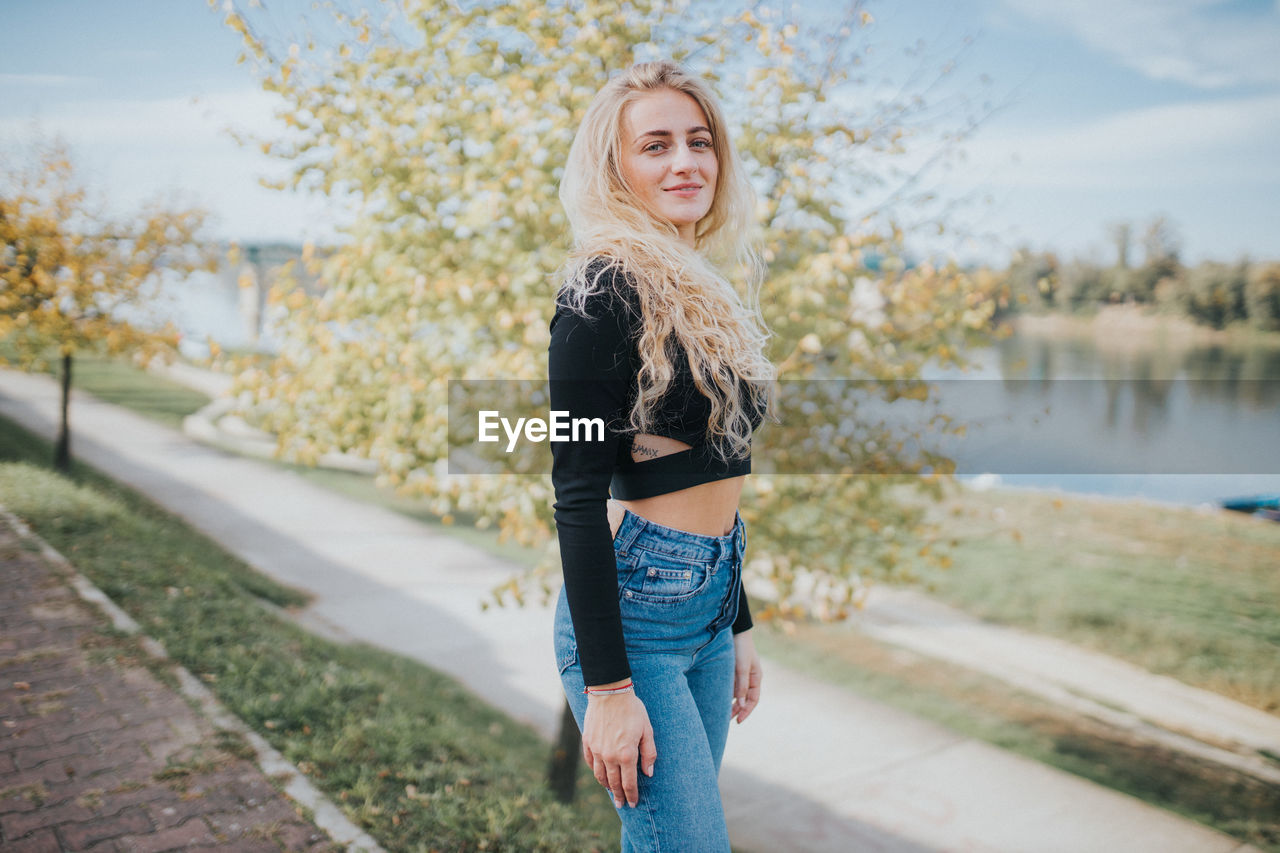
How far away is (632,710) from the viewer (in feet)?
4.99

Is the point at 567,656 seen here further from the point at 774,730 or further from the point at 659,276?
the point at 774,730

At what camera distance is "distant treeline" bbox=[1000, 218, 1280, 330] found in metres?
4.54

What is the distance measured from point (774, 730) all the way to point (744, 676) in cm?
418

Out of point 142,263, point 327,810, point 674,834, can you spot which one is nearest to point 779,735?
point 327,810

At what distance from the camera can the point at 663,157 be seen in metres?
1.83

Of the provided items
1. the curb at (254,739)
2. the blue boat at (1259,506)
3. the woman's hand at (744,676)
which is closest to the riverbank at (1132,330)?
the woman's hand at (744,676)

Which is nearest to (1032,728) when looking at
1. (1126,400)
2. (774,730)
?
(774,730)

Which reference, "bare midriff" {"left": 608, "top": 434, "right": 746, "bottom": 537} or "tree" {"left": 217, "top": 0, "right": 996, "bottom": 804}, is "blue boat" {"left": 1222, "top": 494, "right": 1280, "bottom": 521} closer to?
"tree" {"left": 217, "top": 0, "right": 996, "bottom": 804}

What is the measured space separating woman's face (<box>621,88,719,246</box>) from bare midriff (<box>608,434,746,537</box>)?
531mm

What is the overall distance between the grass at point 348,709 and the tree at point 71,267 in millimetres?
2370

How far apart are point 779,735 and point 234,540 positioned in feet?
21.3

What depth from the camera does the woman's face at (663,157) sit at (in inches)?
71.5

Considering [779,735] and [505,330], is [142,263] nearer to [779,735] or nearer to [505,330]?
[505,330]

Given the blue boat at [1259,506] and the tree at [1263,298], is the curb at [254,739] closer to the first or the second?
the tree at [1263,298]
